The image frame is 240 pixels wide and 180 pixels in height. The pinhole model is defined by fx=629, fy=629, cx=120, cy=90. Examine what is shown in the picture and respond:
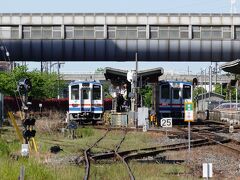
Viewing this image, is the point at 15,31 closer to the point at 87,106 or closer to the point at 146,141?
the point at 87,106

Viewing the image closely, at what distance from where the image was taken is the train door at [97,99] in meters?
44.1

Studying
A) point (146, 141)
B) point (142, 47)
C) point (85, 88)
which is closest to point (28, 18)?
point (142, 47)

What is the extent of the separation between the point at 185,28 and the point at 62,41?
12070 millimetres

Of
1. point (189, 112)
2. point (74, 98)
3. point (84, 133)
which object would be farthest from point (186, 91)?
point (189, 112)

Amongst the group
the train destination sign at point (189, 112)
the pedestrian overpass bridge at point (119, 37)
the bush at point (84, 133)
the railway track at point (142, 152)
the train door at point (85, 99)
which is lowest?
the railway track at point (142, 152)

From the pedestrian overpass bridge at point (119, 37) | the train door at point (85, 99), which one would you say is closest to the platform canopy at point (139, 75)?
the train door at point (85, 99)

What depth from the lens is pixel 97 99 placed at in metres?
44.3

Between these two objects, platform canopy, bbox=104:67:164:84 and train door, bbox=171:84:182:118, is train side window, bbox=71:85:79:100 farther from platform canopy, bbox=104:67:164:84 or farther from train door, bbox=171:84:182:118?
train door, bbox=171:84:182:118

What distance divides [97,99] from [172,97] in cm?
529

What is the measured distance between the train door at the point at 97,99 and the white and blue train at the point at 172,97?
428 centimetres

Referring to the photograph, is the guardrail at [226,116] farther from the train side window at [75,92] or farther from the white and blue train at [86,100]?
the train side window at [75,92]

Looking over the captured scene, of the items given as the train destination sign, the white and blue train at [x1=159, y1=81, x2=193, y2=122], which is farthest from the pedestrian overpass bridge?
the train destination sign

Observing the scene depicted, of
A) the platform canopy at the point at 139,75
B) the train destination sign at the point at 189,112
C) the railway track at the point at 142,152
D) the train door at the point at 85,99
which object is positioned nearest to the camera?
the railway track at the point at 142,152

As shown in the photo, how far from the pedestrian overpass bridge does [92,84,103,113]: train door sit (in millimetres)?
15926
